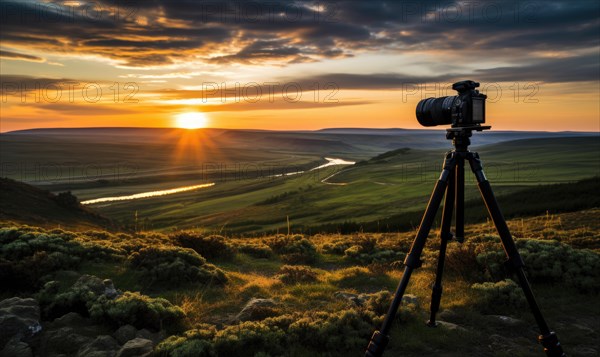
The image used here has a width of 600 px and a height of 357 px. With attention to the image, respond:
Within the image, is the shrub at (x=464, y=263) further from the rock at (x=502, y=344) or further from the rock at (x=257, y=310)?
the rock at (x=257, y=310)

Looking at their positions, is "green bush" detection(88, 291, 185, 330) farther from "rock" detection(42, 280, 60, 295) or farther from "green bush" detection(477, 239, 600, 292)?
"green bush" detection(477, 239, 600, 292)

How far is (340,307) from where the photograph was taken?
754 centimetres

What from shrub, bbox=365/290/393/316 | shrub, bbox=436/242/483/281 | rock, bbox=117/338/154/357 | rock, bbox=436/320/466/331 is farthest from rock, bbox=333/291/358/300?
rock, bbox=117/338/154/357

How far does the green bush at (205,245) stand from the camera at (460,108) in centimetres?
859

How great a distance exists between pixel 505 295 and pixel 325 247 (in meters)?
7.87

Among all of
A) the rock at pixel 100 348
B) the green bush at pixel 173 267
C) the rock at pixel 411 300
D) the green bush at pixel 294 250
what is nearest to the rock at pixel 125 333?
the rock at pixel 100 348

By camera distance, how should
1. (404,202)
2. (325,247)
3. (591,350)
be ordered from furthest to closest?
(404,202) → (325,247) → (591,350)

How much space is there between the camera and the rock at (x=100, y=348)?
538 centimetres

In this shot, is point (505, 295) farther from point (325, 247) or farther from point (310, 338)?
point (325, 247)

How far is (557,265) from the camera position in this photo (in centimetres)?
867

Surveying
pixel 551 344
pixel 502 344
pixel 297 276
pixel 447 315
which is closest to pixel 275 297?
pixel 297 276

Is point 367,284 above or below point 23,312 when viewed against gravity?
below

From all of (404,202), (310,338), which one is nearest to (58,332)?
(310,338)

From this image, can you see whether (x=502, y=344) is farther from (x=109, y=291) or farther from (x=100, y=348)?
(x=109, y=291)
